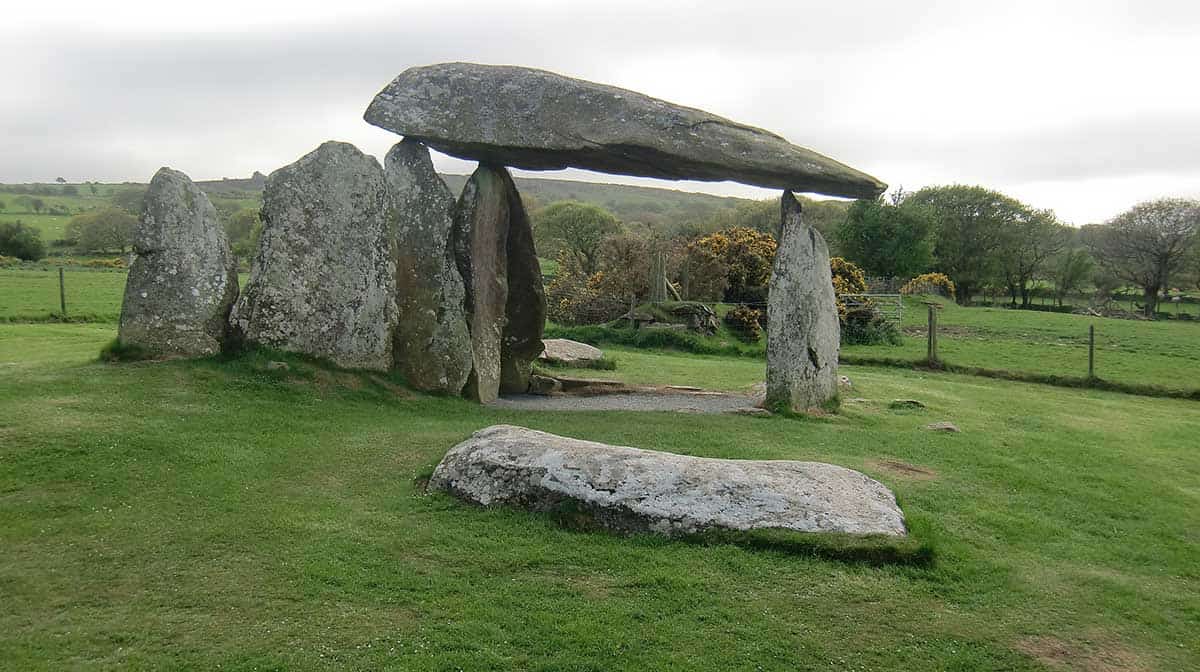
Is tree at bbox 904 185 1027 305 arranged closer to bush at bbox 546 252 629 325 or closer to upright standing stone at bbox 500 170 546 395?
bush at bbox 546 252 629 325

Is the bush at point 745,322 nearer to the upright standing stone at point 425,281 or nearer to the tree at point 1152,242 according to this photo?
the upright standing stone at point 425,281

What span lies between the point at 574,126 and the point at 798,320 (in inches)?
182

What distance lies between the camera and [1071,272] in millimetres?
51938

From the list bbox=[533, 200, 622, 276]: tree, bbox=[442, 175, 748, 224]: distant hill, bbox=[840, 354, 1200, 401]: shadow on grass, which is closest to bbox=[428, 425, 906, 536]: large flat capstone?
bbox=[840, 354, 1200, 401]: shadow on grass

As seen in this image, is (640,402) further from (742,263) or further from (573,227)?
(573,227)

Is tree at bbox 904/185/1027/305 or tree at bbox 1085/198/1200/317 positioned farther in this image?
tree at bbox 904/185/1027/305

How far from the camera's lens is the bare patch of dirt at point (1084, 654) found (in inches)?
209

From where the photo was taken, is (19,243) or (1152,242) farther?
(1152,242)

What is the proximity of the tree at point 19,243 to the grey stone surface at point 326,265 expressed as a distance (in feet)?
124

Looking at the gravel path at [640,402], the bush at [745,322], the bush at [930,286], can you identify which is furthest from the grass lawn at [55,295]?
the bush at [930,286]

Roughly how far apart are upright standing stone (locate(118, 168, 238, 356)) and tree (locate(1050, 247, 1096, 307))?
50.7m

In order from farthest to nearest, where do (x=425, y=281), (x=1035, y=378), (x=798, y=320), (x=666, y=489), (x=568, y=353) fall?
(x=1035, y=378)
(x=568, y=353)
(x=798, y=320)
(x=425, y=281)
(x=666, y=489)


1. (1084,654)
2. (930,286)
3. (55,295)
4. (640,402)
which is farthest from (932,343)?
(55,295)

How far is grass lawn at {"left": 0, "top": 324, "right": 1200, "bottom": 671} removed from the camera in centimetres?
522
